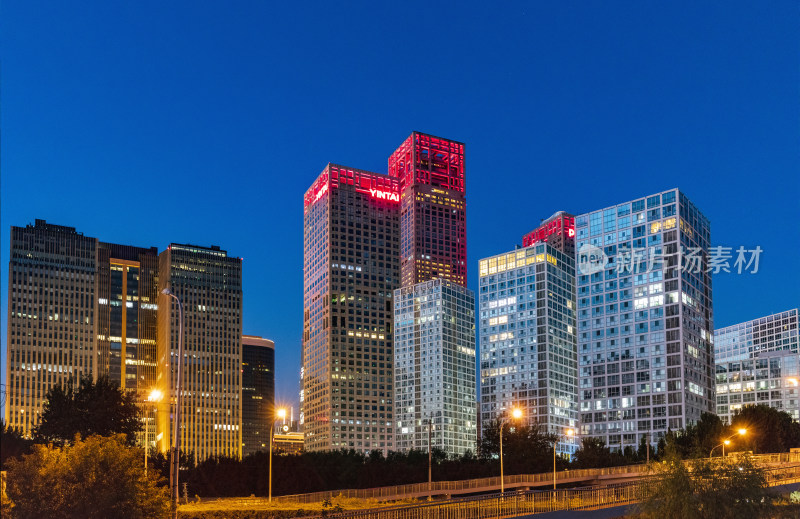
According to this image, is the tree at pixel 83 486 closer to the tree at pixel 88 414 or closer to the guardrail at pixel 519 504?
the guardrail at pixel 519 504

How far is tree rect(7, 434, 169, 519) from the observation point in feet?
126

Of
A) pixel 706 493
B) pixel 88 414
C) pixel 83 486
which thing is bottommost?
pixel 706 493

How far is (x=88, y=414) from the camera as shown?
356 feet

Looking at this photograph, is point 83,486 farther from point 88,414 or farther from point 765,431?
point 765,431

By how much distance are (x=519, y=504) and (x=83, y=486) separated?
23.9m

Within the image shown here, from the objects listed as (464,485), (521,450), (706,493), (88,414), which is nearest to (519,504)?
(706,493)

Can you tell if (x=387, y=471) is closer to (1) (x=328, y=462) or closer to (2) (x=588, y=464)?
(1) (x=328, y=462)

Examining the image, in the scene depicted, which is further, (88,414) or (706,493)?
(88,414)

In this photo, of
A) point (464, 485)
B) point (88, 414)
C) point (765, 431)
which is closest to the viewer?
point (464, 485)

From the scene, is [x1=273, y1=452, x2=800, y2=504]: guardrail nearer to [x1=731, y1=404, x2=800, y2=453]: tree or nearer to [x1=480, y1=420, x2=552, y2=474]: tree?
[x1=480, y1=420, x2=552, y2=474]: tree

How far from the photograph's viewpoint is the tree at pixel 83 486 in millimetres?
38438

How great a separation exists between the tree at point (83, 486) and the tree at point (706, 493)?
24.9m

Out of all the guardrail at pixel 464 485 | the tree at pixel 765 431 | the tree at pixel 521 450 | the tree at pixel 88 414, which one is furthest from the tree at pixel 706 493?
the tree at pixel 765 431

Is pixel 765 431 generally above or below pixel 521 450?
above
